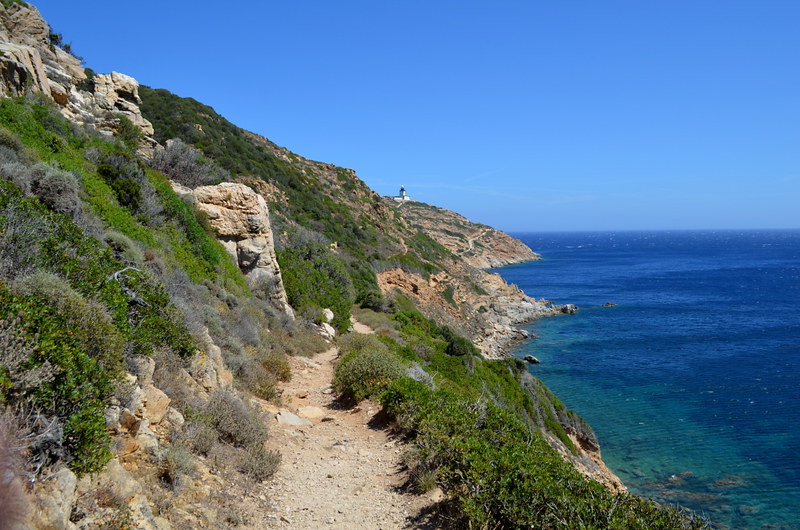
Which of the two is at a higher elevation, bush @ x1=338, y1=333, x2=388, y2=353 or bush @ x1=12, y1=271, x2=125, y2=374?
bush @ x1=12, y1=271, x2=125, y2=374

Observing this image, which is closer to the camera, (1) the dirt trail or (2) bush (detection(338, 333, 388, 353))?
(1) the dirt trail

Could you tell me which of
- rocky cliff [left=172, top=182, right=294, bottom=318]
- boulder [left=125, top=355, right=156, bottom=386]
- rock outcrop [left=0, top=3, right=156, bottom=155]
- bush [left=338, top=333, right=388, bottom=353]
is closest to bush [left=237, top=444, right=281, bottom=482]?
boulder [left=125, top=355, right=156, bottom=386]

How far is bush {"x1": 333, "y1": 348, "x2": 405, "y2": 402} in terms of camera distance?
34.9 ft

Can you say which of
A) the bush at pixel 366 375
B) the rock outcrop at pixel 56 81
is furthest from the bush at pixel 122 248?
the rock outcrop at pixel 56 81

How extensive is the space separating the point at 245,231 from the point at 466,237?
312 feet

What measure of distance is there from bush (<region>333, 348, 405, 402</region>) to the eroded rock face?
593cm

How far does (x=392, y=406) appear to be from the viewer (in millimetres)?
9297

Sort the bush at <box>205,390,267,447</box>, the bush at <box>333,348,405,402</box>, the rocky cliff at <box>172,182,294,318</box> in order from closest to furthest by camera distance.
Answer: the bush at <box>205,390,267,447</box> < the bush at <box>333,348,405,402</box> < the rocky cliff at <box>172,182,294,318</box>

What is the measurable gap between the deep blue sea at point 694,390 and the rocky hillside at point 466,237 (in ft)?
124

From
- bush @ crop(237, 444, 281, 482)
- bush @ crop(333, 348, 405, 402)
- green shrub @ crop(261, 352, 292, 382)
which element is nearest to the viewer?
bush @ crop(237, 444, 281, 482)

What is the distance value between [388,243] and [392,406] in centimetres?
3155

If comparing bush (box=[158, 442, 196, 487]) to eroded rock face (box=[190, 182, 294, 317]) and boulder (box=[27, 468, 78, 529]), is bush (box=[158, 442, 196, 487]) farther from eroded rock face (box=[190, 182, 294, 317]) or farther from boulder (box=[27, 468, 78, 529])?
eroded rock face (box=[190, 182, 294, 317])

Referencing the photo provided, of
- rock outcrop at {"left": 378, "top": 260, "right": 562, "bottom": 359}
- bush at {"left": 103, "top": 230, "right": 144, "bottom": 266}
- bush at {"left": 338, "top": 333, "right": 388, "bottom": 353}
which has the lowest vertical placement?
rock outcrop at {"left": 378, "top": 260, "right": 562, "bottom": 359}

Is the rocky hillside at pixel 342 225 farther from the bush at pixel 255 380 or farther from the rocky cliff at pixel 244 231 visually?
the bush at pixel 255 380
